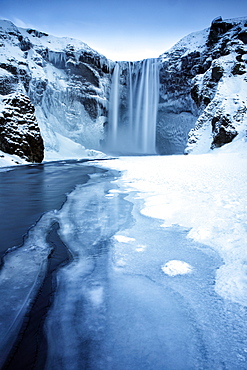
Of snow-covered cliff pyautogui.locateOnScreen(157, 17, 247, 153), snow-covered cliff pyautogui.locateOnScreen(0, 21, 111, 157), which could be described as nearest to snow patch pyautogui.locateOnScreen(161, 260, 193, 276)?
snow-covered cliff pyautogui.locateOnScreen(157, 17, 247, 153)

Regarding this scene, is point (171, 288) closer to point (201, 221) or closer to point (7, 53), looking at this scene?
point (201, 221)

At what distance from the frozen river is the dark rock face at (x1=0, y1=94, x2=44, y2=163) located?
17.6 metres

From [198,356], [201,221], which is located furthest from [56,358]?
[201,221]

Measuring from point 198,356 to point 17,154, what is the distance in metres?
20.3

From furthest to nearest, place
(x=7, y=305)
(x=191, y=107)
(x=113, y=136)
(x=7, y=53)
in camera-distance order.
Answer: (x=113, y=136)
(x=191, y=107)
(x=7, y=53)
(x=7, y=305)

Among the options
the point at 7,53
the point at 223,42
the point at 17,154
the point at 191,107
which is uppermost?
the point at 223,42

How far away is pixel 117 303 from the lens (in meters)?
1.58

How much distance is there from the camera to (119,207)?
4.30 metres

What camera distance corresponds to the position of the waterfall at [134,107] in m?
38.7

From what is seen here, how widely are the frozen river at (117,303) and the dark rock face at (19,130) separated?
57.9 ft

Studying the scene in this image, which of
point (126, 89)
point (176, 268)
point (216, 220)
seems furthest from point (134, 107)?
point (176, 268)

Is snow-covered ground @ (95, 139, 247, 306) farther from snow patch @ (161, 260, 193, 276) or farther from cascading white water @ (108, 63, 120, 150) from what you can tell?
cascading white water @ (108, 63, 120, 150)

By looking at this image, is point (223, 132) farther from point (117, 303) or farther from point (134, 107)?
point (117, 303)

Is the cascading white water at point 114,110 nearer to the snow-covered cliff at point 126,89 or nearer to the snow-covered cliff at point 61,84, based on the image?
the snow-covered cliff at point 126,89
